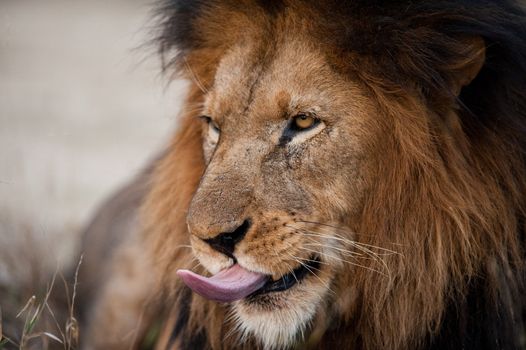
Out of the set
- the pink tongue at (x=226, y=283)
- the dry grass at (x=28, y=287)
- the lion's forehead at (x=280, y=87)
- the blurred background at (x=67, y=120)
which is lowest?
the blurred background at (x=67, y=120)

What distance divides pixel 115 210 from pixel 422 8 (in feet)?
9.30

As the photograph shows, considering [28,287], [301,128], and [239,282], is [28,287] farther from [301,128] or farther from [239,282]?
[301,128]

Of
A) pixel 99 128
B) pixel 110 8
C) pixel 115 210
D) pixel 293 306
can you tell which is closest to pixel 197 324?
pixel 293 306

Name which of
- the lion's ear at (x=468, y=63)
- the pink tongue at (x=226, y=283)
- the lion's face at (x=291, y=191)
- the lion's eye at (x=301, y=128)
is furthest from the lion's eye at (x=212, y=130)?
the lion's ear at (x=468, y=63)

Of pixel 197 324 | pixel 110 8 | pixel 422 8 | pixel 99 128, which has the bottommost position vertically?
pixel 110 8

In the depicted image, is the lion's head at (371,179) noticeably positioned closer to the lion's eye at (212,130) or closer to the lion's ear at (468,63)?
the lion's ear at (468,63)

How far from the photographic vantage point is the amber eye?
284 cm

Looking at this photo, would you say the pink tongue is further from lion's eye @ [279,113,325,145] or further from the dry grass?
the dry grass

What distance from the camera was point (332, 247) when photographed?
111 inches

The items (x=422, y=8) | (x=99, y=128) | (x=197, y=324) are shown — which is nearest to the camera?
(x=422, y=8)

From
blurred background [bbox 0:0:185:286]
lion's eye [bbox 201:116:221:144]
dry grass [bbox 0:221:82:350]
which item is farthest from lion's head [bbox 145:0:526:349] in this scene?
dry grass [bbox 0:221:82:350]

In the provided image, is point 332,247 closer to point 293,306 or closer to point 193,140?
point 293,306

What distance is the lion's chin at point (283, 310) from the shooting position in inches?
111

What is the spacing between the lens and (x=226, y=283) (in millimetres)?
2732
